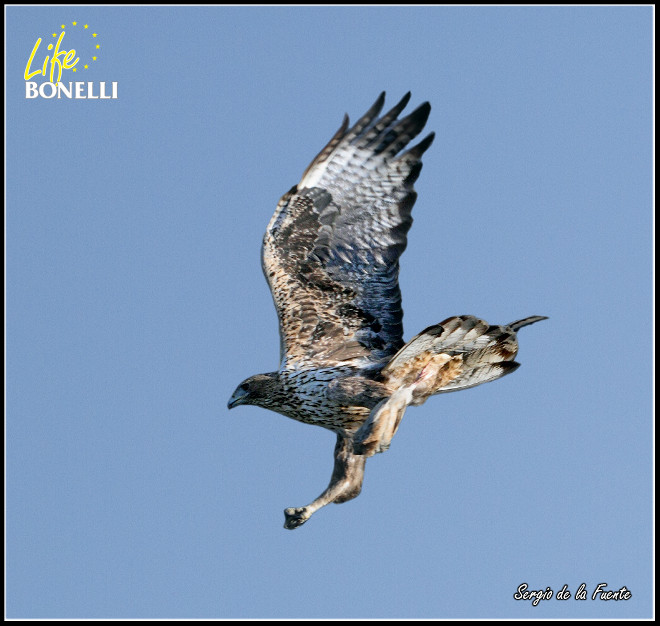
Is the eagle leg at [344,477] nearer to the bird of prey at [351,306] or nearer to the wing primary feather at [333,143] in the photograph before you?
the bird of prey at [351,306]

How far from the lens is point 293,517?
8711 mm

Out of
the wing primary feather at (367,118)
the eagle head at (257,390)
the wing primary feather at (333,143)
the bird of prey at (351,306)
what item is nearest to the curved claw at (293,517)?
the bird of prey at (351,306)

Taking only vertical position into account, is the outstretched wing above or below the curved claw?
above

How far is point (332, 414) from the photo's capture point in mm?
8742

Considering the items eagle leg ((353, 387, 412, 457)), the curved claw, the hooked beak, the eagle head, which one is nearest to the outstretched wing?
the eagle head

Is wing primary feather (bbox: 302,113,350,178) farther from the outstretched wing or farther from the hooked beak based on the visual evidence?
the hooked beak

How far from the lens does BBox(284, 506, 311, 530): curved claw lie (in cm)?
871

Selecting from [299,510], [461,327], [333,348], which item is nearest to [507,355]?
[461,327]

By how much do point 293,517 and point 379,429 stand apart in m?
1.31

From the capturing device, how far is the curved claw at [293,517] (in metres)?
8.71

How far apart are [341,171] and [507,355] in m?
2.14

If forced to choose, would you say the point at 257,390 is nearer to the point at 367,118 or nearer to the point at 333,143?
the point at 333,143

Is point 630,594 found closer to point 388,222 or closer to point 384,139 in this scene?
point 388,222

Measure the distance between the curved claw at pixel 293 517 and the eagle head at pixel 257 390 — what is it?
34.9 inches
